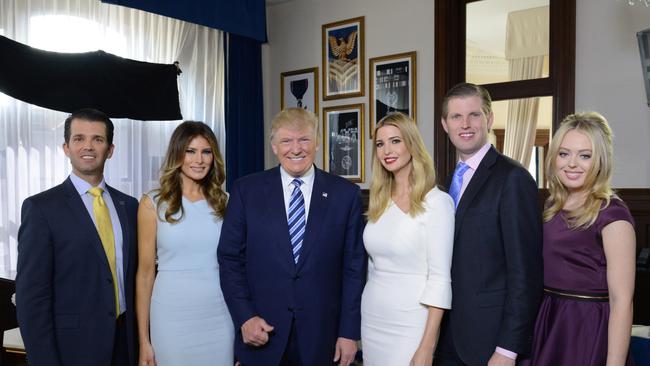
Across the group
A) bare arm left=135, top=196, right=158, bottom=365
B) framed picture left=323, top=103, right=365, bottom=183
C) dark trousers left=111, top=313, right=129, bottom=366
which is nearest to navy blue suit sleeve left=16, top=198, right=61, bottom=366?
dark trousers left=111, top=313, right=129, bottom=366

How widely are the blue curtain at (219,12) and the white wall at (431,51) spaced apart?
0.51m

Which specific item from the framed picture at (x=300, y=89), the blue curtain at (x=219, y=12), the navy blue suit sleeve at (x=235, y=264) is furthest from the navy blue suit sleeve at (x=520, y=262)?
the framed picture at (x=300, y=89)

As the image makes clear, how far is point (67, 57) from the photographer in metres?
4.30

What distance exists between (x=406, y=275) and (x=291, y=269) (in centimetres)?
45

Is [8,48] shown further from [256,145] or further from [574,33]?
[574,33]

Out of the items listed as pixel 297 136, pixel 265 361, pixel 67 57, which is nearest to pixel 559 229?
pixel 297 136

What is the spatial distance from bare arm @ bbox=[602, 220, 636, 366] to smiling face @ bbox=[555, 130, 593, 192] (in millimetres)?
211

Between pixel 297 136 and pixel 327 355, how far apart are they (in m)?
0.89

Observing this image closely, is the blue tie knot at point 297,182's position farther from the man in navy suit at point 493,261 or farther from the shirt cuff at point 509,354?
the shirt cuff at point 509,354

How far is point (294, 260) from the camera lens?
2.26 meters

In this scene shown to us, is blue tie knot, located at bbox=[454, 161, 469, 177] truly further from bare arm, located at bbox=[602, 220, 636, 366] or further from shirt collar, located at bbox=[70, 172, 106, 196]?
shirt collar, located at bbox=[70, 172, 106, 196]

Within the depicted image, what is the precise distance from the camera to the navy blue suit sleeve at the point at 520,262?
191 cm

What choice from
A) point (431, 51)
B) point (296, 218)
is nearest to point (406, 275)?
point (296, 218)

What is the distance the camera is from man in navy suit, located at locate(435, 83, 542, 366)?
192cm
